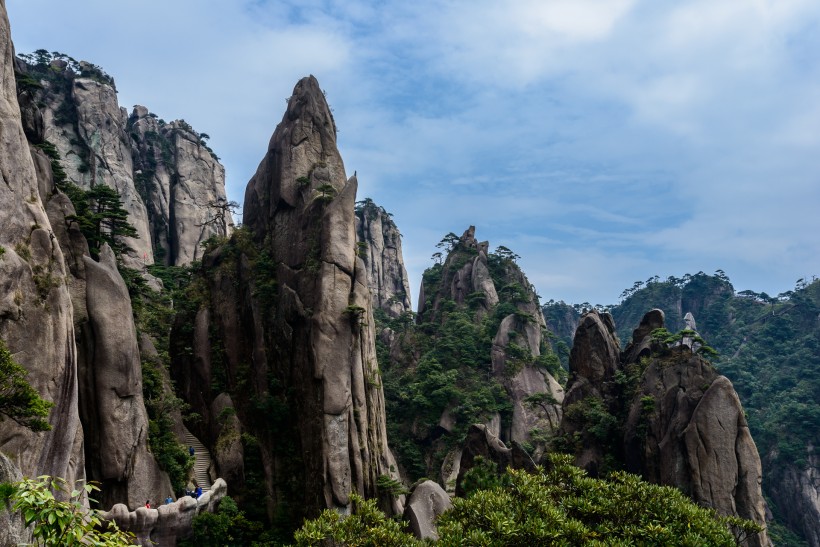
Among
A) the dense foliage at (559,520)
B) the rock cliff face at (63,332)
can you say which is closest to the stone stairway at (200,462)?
the rock cliff face at (63,332)

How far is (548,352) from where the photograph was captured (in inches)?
2392

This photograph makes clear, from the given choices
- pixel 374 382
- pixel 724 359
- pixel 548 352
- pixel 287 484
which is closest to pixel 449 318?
pixel 548 352

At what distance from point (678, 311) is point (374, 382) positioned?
275 ft

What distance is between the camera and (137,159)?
63031 mm

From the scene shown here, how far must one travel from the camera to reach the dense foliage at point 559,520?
1466cm

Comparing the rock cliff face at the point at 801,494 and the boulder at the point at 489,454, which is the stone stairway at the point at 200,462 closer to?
the boulder at the point at 489,454

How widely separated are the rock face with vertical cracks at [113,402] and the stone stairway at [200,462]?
4.81m

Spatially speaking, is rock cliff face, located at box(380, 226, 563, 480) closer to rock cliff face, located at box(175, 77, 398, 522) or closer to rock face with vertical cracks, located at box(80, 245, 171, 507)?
rock cliff face, located at box(175, 77, 398, 522)

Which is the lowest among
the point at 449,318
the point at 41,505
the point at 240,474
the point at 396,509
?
the point at 396,509

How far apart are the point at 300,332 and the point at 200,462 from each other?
9.25m

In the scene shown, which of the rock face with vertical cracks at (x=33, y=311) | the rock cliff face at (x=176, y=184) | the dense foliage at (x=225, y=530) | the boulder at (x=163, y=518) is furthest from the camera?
the rock cliff face at (x=176, y=184)

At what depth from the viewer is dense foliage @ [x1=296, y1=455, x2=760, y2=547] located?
14.7 metres

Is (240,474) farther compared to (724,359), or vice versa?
(724,359)

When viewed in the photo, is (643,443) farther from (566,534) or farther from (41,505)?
(41,505)
